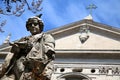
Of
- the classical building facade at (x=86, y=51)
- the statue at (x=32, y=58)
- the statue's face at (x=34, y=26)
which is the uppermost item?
the classical building facade at (x=86, y=51)

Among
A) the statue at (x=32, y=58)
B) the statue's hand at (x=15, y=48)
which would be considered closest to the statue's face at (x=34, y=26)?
the statue at (x=32, y=58)

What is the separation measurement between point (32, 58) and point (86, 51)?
Answer: 775 inches

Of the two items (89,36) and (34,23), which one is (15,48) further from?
(89,36)

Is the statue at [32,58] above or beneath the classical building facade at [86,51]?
beneath

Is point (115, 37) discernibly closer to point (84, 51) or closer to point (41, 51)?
point (84, 51)

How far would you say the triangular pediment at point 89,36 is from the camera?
26250 millimetres

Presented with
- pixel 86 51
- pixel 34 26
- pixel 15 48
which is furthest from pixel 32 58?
pixel 86 51

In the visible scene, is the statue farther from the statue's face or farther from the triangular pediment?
the triangular pediment

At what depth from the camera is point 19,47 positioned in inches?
223

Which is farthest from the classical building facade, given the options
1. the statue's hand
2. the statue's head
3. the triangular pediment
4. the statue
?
the statue's hand

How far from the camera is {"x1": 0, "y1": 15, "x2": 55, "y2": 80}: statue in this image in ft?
17.7

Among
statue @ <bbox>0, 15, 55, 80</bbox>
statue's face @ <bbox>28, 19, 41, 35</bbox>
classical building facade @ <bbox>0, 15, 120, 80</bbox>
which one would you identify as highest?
classical building facade @ <bbox>0, 15, 120, 80</bbox>

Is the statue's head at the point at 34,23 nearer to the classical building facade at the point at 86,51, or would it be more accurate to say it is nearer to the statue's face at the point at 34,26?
the statue's face at the point at 34,26

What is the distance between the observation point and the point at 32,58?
5465 mm
